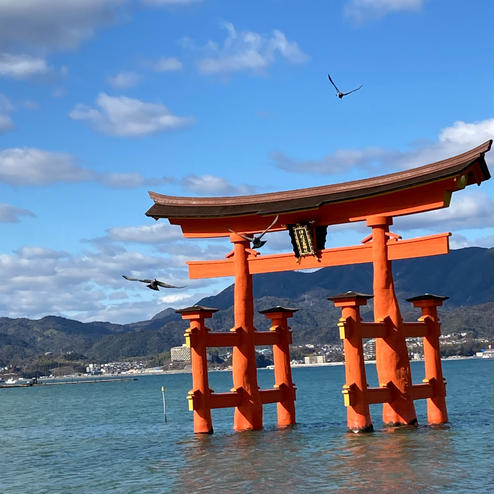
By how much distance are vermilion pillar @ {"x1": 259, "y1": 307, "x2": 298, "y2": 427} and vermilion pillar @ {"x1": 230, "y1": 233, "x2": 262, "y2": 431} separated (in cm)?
168

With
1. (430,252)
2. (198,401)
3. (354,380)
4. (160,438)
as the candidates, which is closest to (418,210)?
(430,252)

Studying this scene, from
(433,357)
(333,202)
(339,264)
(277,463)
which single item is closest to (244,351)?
(339,264)

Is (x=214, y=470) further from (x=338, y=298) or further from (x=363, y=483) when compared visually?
(x=338, y=298)

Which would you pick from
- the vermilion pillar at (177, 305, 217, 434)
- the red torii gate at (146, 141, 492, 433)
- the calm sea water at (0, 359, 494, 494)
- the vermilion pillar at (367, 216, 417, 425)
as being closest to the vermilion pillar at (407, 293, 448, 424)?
the red torii gate at (146, 141, 492, 433)

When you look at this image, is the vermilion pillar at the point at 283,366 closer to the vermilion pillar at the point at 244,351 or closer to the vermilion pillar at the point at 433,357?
the vermilion pillar at the point at 244,351

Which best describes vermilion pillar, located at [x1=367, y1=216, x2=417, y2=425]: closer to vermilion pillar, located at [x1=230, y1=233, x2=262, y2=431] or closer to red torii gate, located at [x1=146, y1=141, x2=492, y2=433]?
red torii gate, located at [x1=146, y1=141, x2=492, y2=433]

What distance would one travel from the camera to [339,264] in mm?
31219

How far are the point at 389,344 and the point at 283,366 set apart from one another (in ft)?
18.4

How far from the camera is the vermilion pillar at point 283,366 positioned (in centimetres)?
3406

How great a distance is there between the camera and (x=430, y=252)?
2912 centimetres

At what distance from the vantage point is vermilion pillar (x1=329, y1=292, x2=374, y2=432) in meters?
28.9

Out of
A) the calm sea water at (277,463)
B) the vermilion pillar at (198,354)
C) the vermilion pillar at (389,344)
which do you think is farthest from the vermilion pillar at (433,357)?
the vermilion pillar at (198,354)

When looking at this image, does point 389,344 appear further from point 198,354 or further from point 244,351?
point 198,354

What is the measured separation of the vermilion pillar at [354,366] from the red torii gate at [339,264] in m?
0.03
